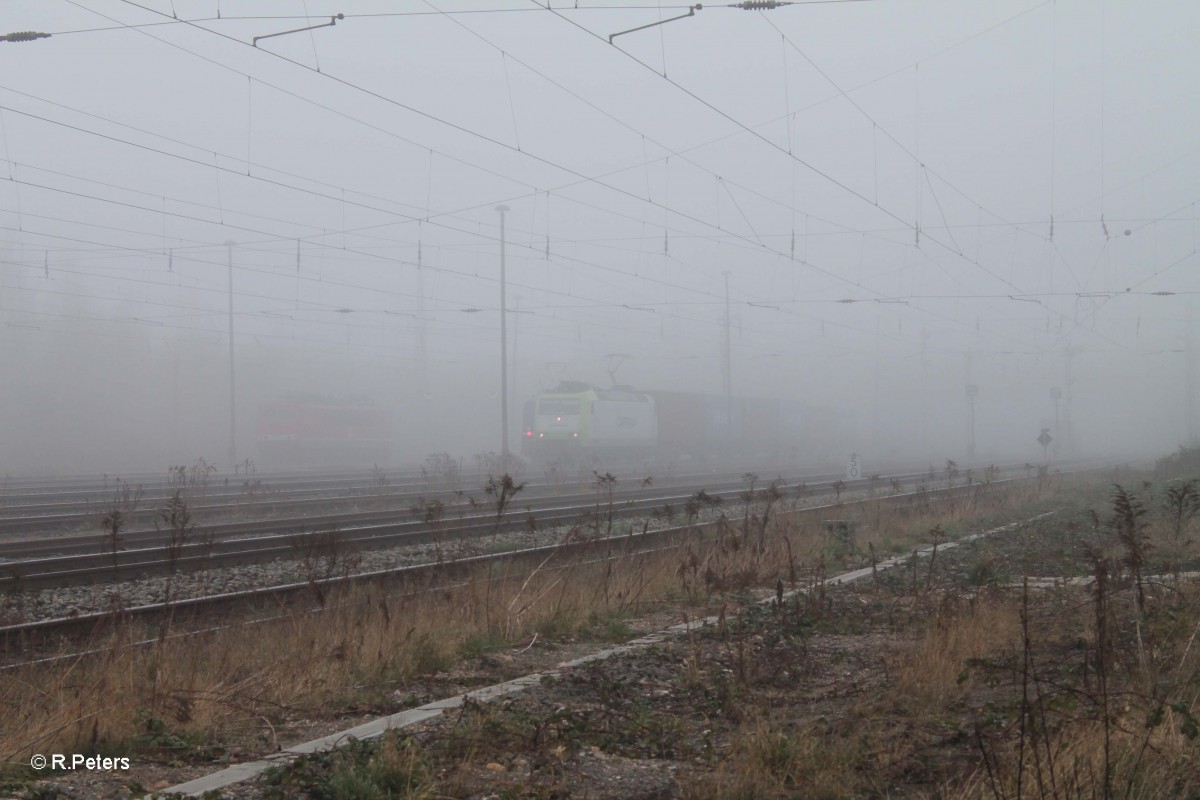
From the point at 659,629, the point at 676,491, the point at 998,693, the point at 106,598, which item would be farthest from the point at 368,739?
the point at 676,491

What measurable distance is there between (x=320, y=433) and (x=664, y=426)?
15758mm

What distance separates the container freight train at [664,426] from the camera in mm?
41938

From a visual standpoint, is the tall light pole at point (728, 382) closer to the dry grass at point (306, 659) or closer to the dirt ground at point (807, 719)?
the dry grass at point (306, 659)

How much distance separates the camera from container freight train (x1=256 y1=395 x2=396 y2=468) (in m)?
45.3

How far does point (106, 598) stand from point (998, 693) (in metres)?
8.92

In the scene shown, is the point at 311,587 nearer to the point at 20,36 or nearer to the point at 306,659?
the point at 306,659

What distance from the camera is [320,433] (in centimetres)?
4631

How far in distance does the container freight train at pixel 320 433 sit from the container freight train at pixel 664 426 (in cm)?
822

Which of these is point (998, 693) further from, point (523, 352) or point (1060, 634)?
point (523, 352)

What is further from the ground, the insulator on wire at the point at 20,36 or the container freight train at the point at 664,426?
the insulator on wire at the point at 20,36

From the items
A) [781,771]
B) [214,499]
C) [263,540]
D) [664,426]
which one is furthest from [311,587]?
[664,426]

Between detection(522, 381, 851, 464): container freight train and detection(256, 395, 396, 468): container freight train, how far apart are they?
822 centimetres

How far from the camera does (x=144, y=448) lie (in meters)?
51.9

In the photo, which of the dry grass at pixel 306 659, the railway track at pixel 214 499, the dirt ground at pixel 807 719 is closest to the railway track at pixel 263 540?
the dry grass at pixel 306 659
